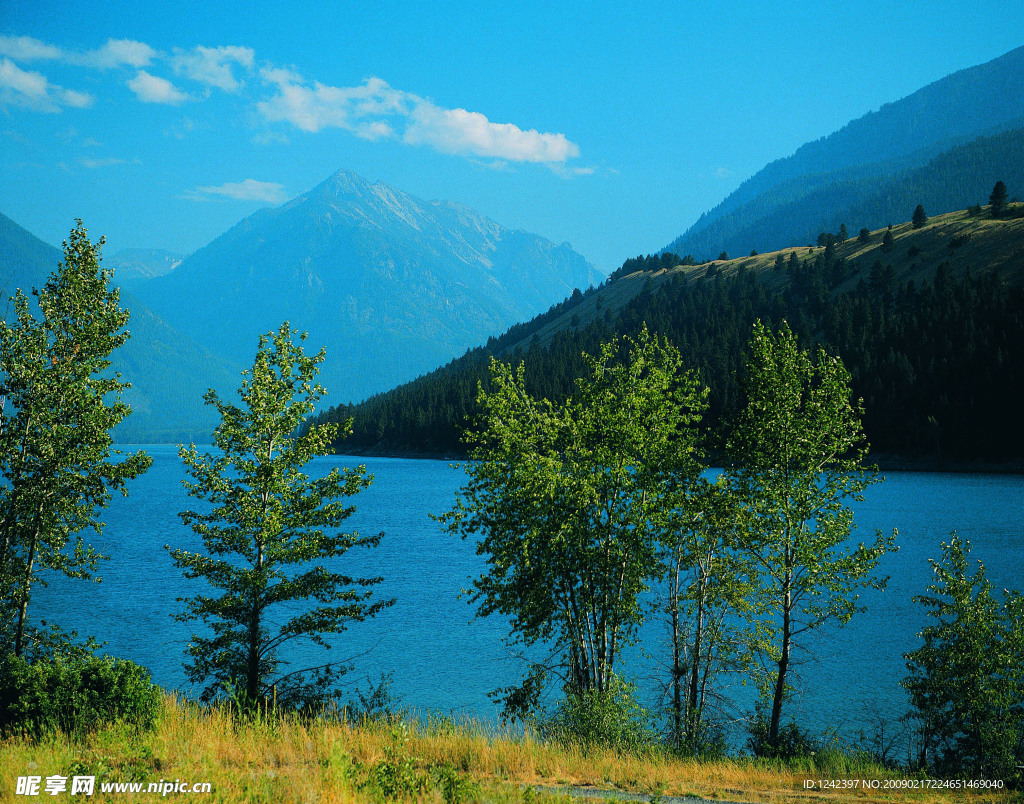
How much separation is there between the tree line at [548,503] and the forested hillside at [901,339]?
7307 centimetres

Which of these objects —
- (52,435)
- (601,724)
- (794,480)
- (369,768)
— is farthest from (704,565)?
(52,435)

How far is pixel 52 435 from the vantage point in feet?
63.6

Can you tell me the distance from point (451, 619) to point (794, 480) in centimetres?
2360

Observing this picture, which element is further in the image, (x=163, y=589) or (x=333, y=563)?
(x=333, y=563)

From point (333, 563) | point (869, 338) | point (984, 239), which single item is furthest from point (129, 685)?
point (984, 239)

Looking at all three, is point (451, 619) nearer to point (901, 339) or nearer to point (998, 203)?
point (901, 339)

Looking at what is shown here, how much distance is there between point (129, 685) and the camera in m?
14.0

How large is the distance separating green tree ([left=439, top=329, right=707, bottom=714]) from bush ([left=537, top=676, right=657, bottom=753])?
78 centimetres

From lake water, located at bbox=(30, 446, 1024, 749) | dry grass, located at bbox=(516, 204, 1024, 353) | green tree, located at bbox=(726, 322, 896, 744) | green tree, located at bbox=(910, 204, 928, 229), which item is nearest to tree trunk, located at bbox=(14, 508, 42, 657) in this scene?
lake water, located at bbox=(30, 446, 1024, 749)

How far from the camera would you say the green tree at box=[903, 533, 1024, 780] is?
17281 mm

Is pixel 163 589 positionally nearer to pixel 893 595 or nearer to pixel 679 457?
pixel 679 457

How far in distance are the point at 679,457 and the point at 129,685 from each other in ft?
49.6

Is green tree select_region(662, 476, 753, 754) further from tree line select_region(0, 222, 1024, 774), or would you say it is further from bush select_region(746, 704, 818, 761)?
bush select_region(746, 704, 818, 761)

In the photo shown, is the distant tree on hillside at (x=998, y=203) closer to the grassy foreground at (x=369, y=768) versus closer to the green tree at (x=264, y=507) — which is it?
the grassy foreground at (x=369, y=768)
